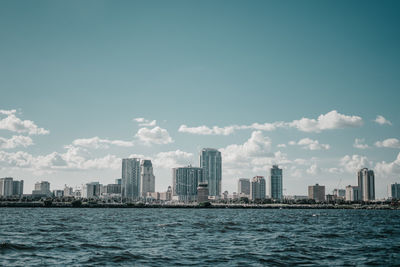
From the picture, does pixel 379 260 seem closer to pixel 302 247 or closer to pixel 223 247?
pixel 302 247

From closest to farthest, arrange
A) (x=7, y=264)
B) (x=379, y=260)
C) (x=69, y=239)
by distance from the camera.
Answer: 1. (x=7, y=264)
2. (x=379, y=260)
3. (x=69, y=239)

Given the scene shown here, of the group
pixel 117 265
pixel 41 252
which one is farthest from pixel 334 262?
pixel 41 252

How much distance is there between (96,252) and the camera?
49188 millimetres

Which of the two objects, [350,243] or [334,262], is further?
[350,243]

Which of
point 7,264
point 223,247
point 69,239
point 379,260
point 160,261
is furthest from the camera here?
point 69,239

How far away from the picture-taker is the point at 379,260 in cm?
4650

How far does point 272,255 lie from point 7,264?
28243 mm

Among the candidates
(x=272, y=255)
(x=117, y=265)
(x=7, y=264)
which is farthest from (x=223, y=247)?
(x=7, y=264)

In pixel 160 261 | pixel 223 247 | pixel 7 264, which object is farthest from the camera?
pixel 223 247

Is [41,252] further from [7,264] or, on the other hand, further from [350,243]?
[350,243]

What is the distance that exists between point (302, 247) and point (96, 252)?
2690 centimetres

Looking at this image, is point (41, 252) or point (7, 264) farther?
point (41, 252)

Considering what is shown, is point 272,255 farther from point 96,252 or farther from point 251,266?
point 96,252

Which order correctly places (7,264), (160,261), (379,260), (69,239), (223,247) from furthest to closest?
(69,239) → (223,247) → (379,260) → (160,261) → (7,264)
